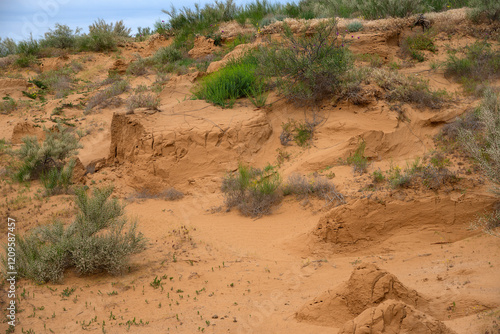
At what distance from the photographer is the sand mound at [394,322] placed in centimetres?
321

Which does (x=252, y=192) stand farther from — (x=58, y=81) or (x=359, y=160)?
(x=58, y=81)

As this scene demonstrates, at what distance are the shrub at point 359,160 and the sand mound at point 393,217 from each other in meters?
1.23

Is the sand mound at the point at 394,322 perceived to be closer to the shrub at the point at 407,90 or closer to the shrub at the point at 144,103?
the shrub at the point at 407,90

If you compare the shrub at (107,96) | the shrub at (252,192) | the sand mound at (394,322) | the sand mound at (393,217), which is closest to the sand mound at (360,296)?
the sand mound at (394,322)

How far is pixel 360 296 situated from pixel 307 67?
6682mm

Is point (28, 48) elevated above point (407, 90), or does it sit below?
above

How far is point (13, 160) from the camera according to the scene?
9398mm

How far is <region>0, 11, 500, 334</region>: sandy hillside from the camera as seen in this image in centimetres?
414

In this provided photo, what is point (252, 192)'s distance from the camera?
24.6ft

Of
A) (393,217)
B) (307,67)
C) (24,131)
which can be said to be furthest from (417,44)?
(24,131)

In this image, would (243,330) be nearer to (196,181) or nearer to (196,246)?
(196,246)

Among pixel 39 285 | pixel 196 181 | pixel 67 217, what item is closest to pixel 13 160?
pixel 67 217

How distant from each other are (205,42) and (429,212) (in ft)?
38.5

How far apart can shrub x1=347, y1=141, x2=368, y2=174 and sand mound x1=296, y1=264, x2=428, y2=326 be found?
133 inches
